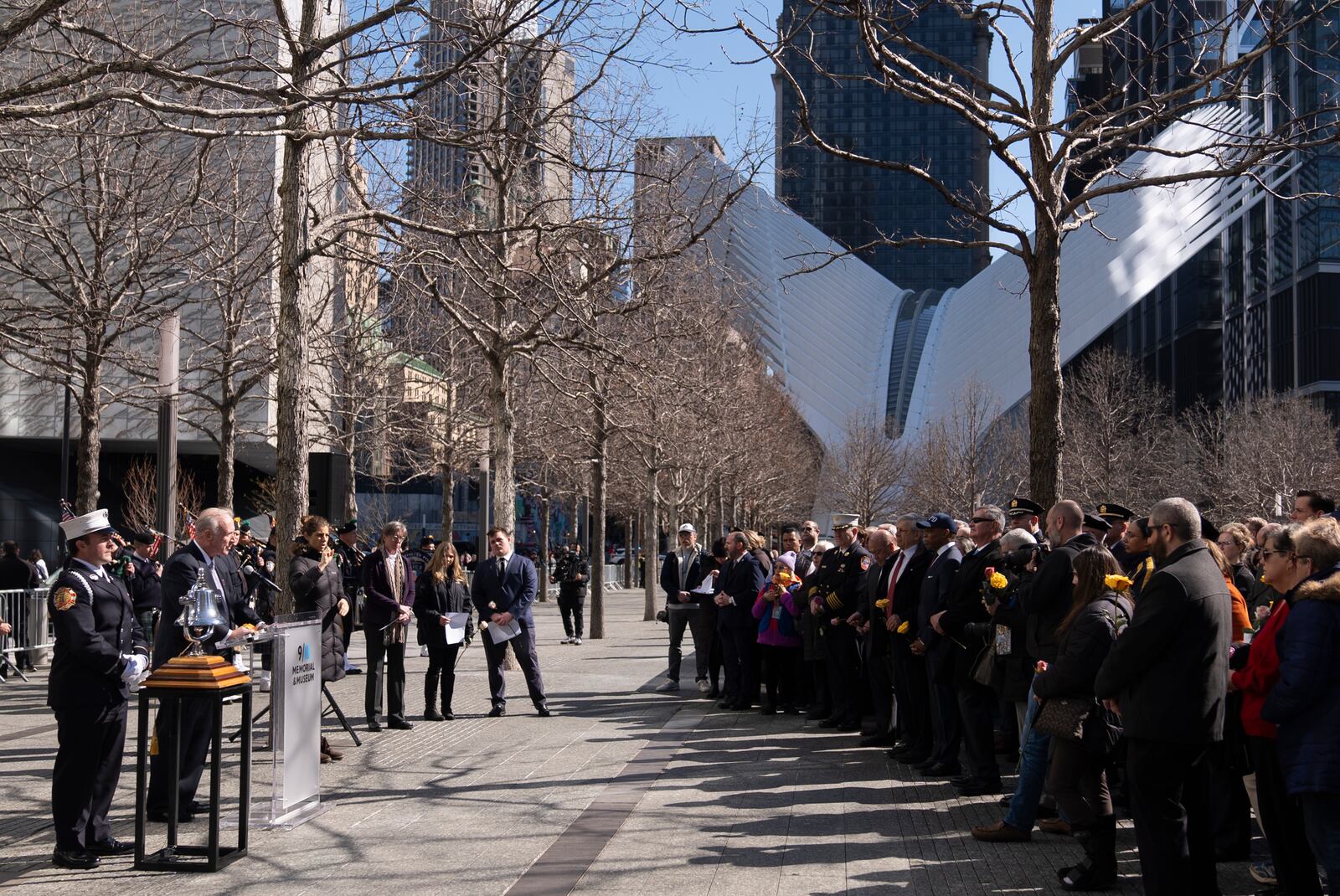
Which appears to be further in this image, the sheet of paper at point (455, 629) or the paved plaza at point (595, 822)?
the sheet of paper at point (455, 629)

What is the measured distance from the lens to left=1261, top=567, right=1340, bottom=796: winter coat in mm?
5691

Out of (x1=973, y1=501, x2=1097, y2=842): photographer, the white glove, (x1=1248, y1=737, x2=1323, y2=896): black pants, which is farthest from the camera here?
(x1=973, y1=501, x2=1097, y2=842): photographer

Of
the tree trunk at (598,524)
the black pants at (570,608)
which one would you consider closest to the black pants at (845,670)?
the black pants at (570,608)

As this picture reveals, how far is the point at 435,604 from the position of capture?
1394 centimetres

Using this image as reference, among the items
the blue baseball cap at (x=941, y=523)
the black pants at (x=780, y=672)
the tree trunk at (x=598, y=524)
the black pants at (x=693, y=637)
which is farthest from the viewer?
the tree trunk at (x=598, y=524)

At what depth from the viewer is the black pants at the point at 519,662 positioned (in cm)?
1383

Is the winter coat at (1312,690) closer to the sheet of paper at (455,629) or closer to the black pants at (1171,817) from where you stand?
the black pants at (1171,817)

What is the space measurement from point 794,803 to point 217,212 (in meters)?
15.0

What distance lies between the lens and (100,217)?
17.7 m

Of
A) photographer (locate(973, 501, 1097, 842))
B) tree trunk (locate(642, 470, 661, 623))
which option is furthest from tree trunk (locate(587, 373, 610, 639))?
photographer (locate(973, 501, 1097, 842))

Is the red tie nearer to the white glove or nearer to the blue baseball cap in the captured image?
the blue baseball cap

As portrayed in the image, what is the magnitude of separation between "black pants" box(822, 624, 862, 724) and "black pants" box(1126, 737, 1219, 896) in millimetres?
6796

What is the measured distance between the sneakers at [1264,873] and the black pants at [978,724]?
7.50ft

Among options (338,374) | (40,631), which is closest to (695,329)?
(40,631)
